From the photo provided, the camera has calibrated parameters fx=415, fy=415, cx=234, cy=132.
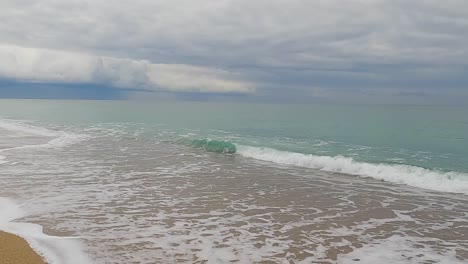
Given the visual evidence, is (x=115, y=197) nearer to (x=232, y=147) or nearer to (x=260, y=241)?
(x=260, y=241)

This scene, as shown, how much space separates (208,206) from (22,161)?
12.6 metres

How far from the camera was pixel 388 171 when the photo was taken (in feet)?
67.7

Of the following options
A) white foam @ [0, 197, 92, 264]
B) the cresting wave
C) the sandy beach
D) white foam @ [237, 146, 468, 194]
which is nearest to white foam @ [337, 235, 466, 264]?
white foam @ [0, 197, 92, 264]

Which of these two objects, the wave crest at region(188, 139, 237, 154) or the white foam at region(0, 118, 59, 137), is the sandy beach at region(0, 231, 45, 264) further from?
the white foam at region(0, 118, 59, 137)

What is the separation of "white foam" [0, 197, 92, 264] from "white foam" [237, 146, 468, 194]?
49.1 ft

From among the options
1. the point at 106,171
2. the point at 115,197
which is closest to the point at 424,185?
the point at 115,197

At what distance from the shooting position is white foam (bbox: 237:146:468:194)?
59.8ft

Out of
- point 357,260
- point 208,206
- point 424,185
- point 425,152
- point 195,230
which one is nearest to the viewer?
point 357,260

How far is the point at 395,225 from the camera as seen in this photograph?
1172 cm

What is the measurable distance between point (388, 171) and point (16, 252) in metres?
17.2

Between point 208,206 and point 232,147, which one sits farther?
point 232,147

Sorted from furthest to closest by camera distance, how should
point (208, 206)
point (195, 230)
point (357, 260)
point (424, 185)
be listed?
point (424, 185) → point (208, 206) → point (195, 230) → point (357, 260)

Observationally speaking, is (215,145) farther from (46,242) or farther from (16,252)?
(16,252)

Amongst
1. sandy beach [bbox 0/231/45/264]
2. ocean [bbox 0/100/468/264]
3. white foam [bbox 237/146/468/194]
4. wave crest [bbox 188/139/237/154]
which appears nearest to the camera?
sandy beach [bbox 0/231/45/264]
